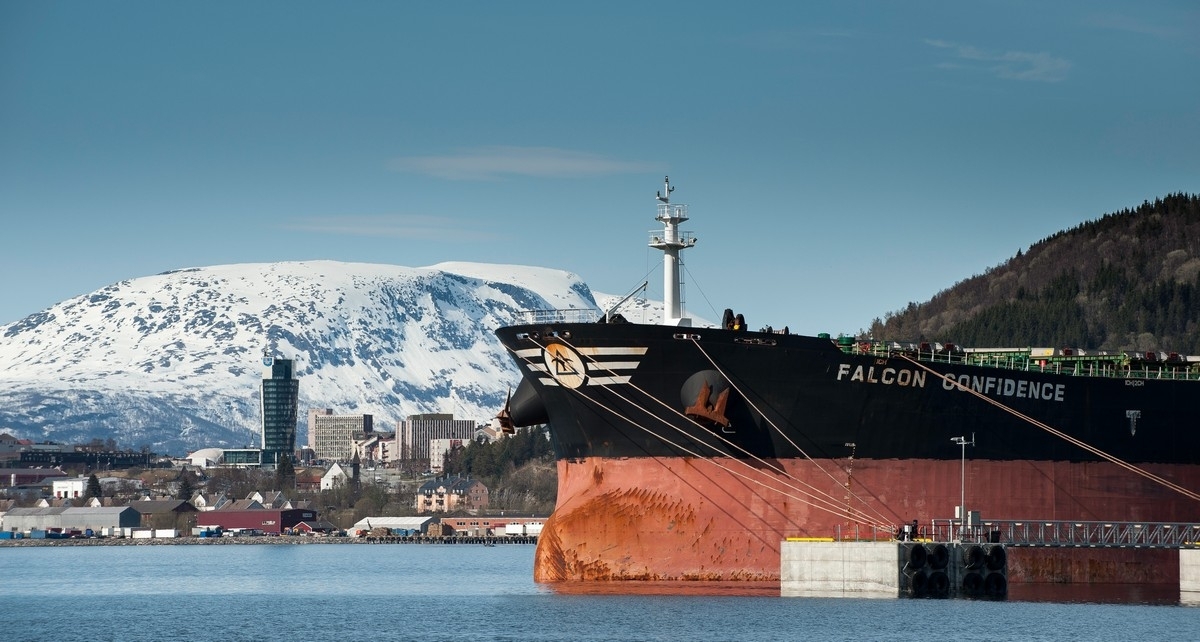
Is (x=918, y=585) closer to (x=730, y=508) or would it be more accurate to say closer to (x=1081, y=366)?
(x=730, y=508)

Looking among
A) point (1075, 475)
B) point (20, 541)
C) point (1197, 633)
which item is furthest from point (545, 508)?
point (1197, 633)

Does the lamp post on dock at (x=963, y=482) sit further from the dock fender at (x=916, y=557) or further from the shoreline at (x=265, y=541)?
the shoreline at (x=265, y=541)

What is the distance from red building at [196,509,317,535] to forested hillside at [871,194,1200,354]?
56.9 m

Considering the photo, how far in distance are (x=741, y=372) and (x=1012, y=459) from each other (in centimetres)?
853

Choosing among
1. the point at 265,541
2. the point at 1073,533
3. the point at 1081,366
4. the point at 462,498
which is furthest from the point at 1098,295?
the point at 1073,533

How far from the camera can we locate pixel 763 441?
1917 inches

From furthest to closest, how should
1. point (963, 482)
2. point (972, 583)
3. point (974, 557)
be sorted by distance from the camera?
point (963, 482) → point (974, 557) → point (972, 583)

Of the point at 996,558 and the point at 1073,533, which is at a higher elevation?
the point at 1073,533

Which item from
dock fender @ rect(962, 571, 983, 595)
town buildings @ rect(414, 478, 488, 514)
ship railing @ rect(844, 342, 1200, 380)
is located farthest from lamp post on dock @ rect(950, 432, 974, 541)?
town buildings @ rect(414, 478, 488, 514)

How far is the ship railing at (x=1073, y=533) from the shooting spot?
48.5m

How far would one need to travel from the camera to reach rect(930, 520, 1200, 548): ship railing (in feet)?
159

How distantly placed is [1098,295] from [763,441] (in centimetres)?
10017

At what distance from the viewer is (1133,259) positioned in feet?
488

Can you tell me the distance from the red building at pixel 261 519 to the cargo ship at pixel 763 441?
4907 inches
